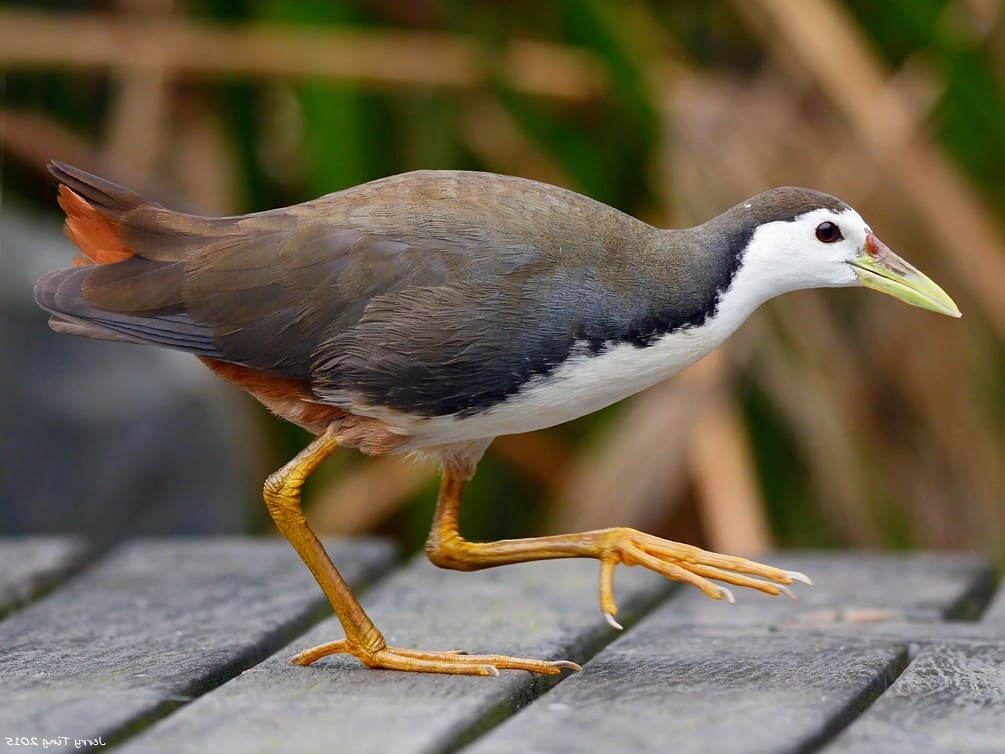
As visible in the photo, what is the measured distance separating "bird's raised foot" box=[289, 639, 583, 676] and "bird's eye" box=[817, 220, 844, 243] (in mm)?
900

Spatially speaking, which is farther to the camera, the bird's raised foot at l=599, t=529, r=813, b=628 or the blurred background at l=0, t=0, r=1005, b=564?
the blurred background at l=0, t=0, r=1005, b=564

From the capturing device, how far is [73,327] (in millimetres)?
2895

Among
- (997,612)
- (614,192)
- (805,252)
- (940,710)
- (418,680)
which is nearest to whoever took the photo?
(940,710)

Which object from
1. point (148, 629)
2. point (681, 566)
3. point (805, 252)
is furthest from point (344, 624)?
point (805, 252)

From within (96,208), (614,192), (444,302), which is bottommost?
(444,302)

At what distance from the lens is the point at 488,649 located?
9.43ft

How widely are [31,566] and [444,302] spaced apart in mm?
1348

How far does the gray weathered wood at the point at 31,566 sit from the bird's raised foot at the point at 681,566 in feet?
4.13

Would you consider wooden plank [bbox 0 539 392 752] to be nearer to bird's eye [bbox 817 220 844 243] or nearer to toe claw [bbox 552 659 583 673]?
toe claw [bbox 552 659 583 673]

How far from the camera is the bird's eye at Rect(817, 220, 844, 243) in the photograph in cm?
287

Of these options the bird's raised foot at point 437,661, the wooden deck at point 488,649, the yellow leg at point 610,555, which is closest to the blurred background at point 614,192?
the wooden deck at point 488,649

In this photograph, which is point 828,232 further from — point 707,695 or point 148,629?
point 148,629

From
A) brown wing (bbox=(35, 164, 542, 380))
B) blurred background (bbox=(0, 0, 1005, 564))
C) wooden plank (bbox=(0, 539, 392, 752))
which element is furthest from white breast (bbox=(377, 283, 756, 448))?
blurred background (bbox=(0, 0, 1005, 564))

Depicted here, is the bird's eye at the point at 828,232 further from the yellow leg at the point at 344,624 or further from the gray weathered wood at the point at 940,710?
the yellow leg at the point at 344,624
